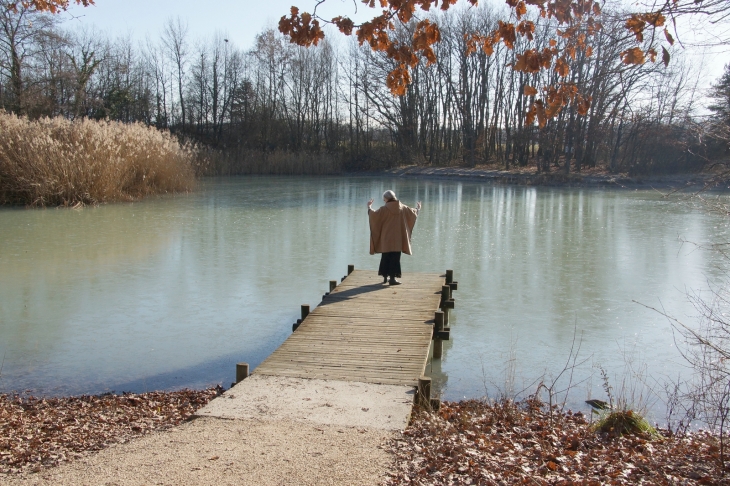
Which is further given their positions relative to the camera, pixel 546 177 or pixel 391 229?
pixel 546 177

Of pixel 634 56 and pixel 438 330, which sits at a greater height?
pixel 634 56

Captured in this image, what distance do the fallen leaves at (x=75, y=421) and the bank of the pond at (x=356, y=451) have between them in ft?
0.04

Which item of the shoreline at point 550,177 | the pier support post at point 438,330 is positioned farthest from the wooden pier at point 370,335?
the shoreline at point 550,177

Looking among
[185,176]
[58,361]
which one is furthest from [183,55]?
[58,361]

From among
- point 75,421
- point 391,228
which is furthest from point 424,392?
point 391,228

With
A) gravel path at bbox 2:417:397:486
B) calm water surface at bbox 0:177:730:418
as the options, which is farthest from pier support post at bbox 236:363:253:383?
calm water surface at bbox 0:177:730:418

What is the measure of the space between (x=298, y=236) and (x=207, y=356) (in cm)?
779

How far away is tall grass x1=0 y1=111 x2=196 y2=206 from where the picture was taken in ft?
62.6

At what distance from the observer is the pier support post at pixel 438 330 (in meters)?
6.78

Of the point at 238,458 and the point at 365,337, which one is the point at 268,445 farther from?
the point at 365,337

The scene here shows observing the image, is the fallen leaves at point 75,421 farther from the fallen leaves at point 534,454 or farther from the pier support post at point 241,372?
the fallen leaves at point 534,454

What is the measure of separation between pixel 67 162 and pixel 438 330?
15.9m

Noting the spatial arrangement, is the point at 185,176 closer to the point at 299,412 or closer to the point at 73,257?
the point at 73,257

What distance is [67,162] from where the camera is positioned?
1925cm
